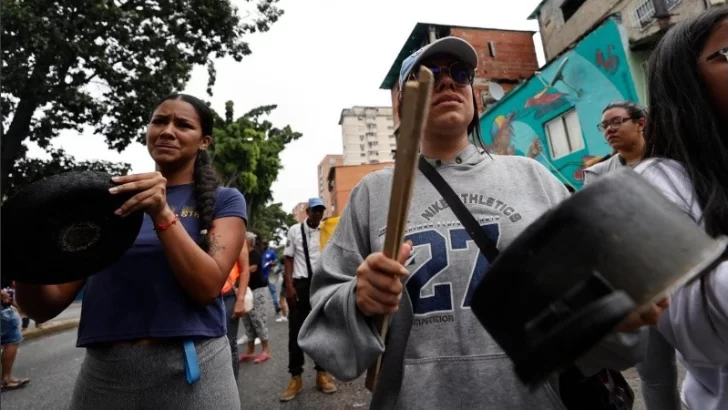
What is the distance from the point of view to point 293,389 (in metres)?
4.02

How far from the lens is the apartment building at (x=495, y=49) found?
69.5 feet

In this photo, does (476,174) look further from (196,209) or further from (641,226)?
(196,209)

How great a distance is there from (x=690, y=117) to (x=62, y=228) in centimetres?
190

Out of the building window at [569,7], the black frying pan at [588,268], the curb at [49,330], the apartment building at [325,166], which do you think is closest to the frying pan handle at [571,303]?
the black frying pan at [588,268]

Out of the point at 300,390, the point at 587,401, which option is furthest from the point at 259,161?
the point at 587,401

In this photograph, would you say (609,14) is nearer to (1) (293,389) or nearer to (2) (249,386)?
(1) (293,389)

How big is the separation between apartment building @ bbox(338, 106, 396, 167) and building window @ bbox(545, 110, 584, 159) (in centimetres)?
6202

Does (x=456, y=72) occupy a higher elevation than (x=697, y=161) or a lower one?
higher

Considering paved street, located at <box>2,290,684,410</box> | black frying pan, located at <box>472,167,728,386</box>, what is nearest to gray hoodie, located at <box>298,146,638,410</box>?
black frying pan, located at <box>472,167,728,386</box>

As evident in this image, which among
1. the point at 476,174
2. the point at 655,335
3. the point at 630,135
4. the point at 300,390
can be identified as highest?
the point at 630,135

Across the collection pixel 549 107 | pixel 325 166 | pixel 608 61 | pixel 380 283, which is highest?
pixel 325 166

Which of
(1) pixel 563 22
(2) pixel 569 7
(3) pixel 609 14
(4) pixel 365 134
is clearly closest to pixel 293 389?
(3) pixel 609 14

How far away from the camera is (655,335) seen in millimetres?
1801

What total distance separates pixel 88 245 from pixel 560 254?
1.35 meters
